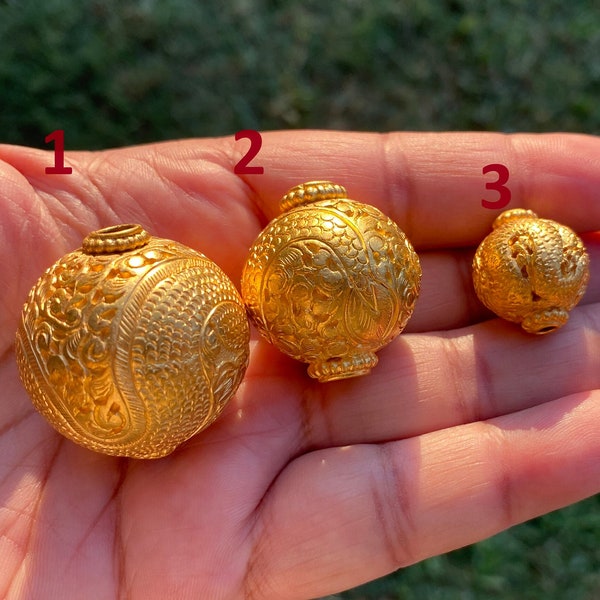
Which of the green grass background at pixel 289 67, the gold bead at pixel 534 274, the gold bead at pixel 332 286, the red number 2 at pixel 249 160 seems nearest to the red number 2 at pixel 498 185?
the gold bead at pixel 534 274

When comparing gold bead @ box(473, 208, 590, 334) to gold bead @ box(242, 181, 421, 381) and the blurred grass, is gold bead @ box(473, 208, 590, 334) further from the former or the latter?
the blurred grass

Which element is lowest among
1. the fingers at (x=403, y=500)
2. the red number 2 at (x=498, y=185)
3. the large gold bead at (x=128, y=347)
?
the fingers at (x=403, y=500)

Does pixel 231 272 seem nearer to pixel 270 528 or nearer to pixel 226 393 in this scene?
pixel 226 393

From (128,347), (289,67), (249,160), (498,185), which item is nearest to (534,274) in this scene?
(498,185)

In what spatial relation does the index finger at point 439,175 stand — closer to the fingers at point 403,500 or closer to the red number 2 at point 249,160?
the red number 2 at point 249,160

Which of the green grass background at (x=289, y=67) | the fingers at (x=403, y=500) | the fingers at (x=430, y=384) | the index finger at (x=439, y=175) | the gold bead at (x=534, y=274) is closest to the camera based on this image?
the fingers at (x=403, y=500)

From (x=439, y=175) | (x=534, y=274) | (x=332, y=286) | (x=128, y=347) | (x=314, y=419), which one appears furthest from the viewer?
(x=439, y=175)

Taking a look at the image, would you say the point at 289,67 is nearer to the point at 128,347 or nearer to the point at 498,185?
the point at 498,185
